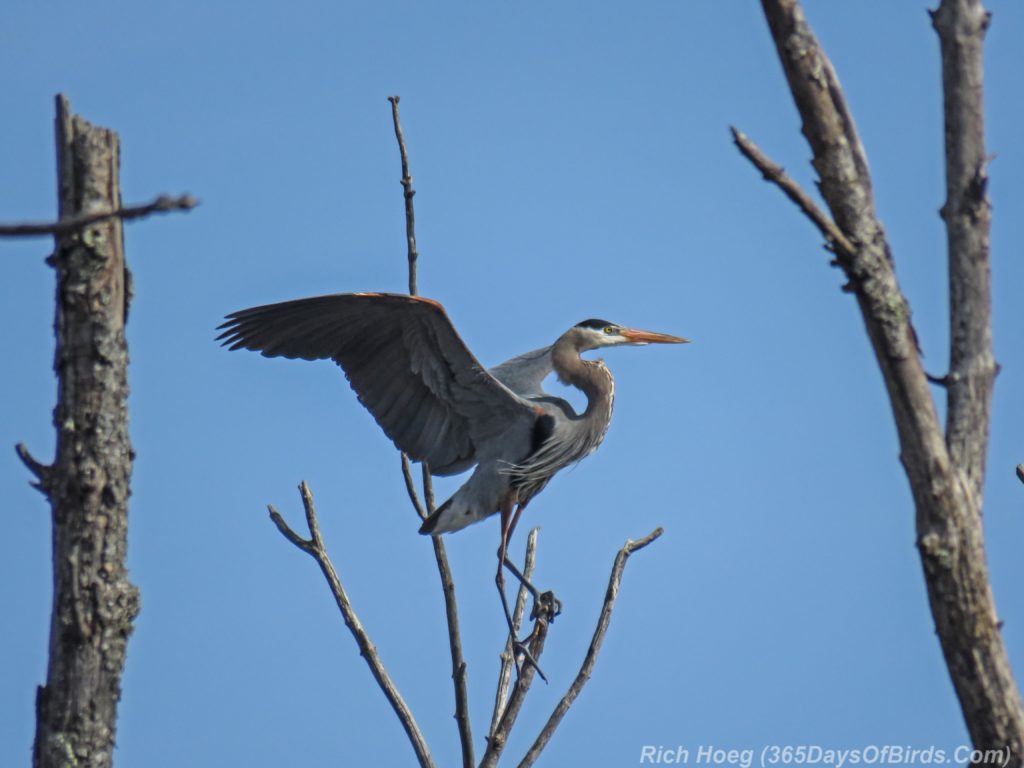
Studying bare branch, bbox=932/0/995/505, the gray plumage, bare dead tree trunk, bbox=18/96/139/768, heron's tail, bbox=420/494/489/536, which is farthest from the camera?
heron's tail, bbox=420/494/489/536

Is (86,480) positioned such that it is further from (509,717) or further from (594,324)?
(594,324)

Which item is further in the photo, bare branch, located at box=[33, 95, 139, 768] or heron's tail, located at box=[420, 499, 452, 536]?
heron's tail, located at box=[420, 499, 452, 536]

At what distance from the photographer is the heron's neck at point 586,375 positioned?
7172 millimetres

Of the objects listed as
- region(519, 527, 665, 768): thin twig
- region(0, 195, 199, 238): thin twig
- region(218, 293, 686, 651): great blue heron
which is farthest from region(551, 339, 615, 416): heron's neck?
region(0, 195, 199, 238): thin twig

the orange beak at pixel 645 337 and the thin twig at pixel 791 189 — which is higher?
the orange beak at pixel 645 337

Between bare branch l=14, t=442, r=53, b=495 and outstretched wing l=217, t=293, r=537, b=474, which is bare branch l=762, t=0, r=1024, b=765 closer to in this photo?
bare branch l=14, t=442, r=53, b=495

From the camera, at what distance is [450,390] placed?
21.2 feet

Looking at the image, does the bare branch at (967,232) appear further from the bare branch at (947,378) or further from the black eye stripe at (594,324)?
the black eye stripe at (594,324)

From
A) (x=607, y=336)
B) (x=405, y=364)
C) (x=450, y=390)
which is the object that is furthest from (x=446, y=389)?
(x=607, y=336)

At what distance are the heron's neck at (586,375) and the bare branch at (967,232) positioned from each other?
13.0 feet

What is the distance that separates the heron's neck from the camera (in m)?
7.17

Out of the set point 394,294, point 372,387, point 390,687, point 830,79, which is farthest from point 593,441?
point 830,79

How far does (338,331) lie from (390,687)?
1.90 meters

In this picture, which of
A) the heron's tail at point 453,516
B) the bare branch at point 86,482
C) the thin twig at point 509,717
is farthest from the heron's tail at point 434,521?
the bare branch at point 86,482
